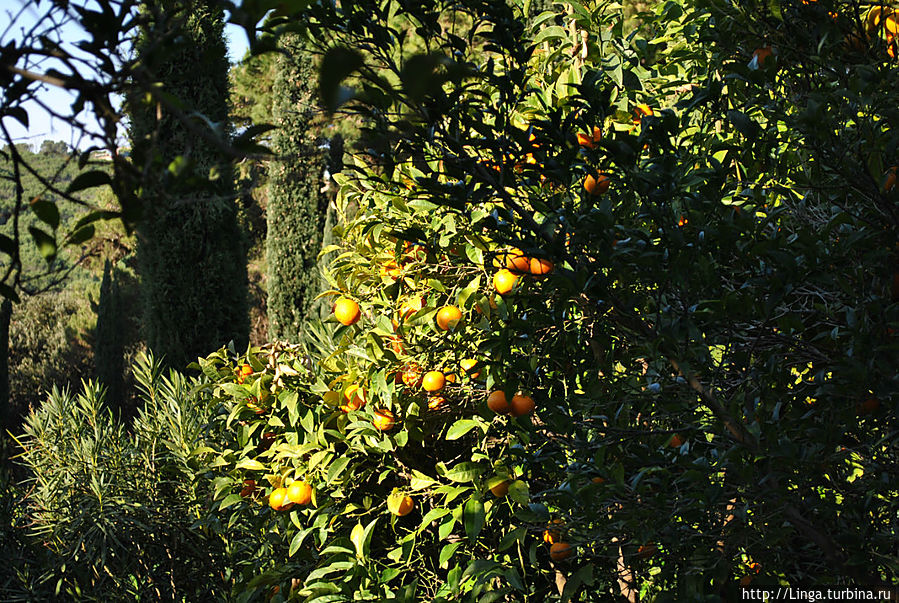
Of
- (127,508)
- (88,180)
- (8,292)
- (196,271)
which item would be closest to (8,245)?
(8,292)

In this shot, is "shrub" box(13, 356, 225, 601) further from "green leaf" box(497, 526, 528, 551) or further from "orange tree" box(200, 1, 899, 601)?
"green leaf" box(497, 526, 528, 551)

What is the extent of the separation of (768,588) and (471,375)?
0.82m

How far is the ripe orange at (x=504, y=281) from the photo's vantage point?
1.50m

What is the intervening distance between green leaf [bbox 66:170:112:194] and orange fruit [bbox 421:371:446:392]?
0.99 metres

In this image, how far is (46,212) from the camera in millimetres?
767

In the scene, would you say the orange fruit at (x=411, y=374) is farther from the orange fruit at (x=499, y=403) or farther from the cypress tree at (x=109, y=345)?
the cypress tree at (x=109, y=345)

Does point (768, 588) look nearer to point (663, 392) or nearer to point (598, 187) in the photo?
Answer: point (663, 392)

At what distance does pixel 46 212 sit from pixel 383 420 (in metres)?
1.04

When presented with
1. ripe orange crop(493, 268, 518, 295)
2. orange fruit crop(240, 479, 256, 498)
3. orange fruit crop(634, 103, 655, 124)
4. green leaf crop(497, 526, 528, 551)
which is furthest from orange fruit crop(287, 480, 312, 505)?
orange fruit crop(634, 103, 655, 124)

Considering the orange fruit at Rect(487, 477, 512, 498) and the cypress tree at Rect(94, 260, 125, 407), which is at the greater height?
the orange fruit at Rect(487, 477, 512, 498)

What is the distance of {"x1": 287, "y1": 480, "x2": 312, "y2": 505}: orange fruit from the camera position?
175cm

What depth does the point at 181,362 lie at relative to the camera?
649 cm

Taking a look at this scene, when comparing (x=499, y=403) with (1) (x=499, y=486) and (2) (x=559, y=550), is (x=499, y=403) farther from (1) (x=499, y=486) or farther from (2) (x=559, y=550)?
(2) (x=559, y=550)

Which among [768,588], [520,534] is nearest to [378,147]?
[520,534]
